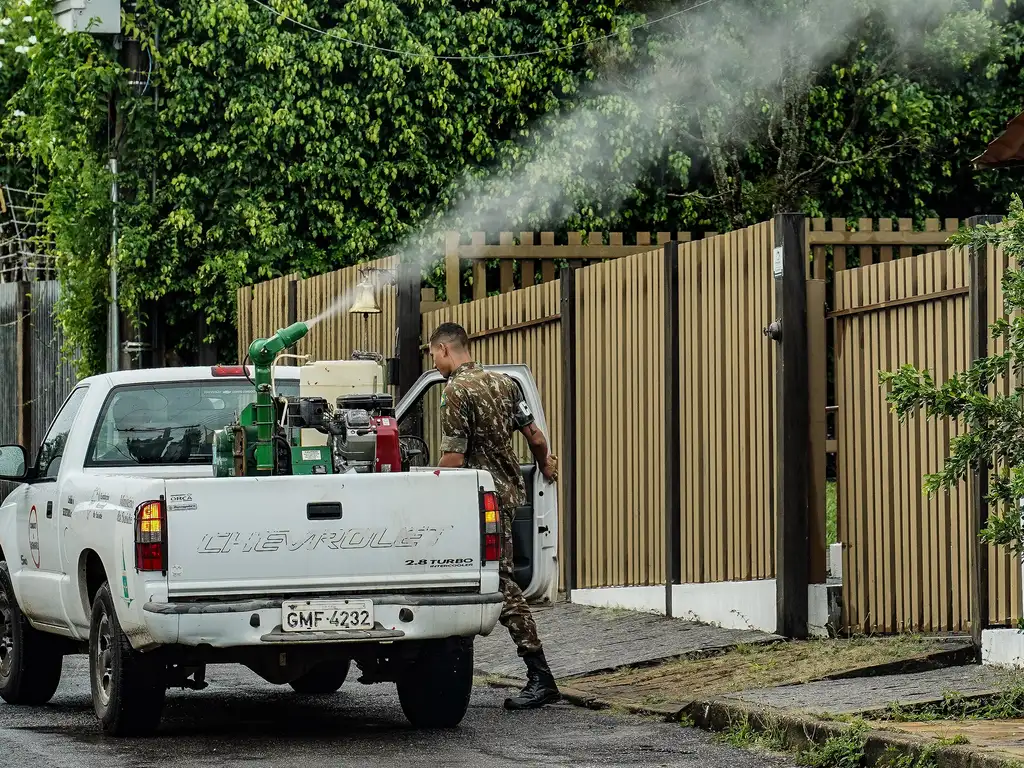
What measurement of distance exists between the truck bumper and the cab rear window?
72.5 inches

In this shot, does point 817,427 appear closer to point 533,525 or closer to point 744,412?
point 744,412

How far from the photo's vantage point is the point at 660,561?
12.1 m

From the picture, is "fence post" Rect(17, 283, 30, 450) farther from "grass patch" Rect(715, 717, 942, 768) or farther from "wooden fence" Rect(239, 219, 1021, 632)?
"grass patch" Rect(715, 717, 942, 768)

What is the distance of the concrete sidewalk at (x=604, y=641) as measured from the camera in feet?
34.6

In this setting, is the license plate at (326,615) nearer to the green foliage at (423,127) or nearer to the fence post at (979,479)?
the fence post at (979,479)

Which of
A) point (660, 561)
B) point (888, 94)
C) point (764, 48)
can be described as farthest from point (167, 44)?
point (660, 561)

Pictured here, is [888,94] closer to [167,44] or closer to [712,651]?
[167,44]

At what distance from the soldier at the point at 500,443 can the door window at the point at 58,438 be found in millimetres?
1900

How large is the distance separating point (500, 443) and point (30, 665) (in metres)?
Answer: 2.72

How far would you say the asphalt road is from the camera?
786 centimetres

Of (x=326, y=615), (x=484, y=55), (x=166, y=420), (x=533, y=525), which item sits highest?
(x=484, y=55)

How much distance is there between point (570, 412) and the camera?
13.5 metres

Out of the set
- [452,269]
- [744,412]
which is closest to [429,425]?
[452,269]

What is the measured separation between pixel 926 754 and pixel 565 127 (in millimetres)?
17201
